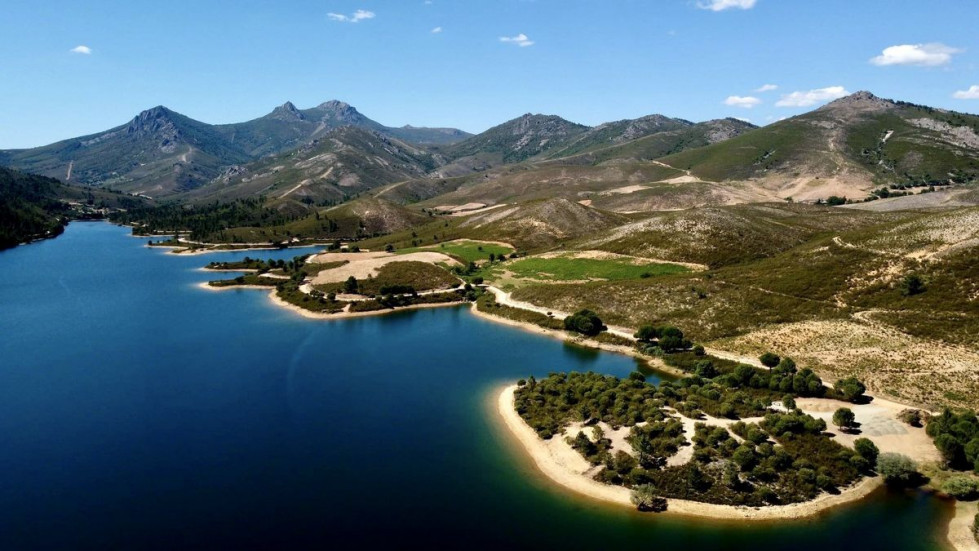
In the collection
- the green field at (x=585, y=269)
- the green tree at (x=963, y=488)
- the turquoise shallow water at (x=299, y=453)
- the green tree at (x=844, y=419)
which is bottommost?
the turquoise shallow water at (x=299, y=453)

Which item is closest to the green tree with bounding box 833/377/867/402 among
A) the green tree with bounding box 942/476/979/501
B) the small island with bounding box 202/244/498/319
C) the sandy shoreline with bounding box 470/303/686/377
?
the green tree with bounding box 942/476/979/501

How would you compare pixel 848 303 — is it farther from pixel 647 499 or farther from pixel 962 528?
pixel 647 499

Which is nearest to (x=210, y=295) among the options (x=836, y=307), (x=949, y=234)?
(x=836, y=307)

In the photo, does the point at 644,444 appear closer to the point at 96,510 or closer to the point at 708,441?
the point at 708,441

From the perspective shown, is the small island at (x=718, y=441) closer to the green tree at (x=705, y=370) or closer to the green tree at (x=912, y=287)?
the green tree at (x=705, y=370)

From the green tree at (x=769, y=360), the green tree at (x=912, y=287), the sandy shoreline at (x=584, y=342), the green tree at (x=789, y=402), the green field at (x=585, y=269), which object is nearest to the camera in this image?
the green tree at (x=789, y=402)

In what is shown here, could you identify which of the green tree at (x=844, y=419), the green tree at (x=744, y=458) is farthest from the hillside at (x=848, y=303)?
the green tree at (x=744, y=458)
